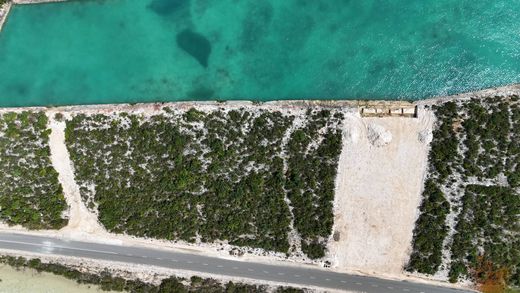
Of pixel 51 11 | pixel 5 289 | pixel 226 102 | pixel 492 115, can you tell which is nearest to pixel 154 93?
pixel 226 102

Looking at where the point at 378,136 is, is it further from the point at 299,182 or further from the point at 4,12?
the point at 4,12

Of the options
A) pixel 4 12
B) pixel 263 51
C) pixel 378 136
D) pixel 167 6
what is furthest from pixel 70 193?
pixel 378 136

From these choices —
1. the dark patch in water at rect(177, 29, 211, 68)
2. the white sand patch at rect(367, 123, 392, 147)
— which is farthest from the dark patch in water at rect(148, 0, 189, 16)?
the white sand patch at rect(367, 123, 392, 147)

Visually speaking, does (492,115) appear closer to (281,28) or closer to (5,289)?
(281,28)

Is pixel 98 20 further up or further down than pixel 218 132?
further up

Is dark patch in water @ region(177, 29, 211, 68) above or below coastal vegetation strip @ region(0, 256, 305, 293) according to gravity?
above

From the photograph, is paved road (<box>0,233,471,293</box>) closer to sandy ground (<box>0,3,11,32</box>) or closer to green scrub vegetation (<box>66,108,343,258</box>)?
green scrub vegetation (<box>66,108,343,258</box>)
